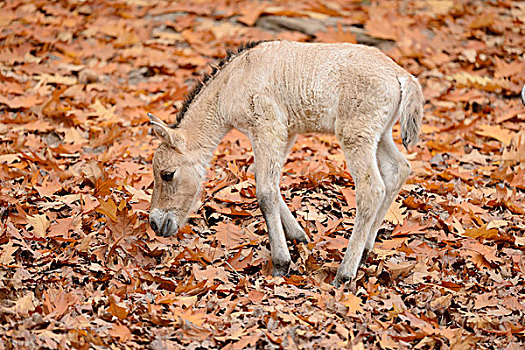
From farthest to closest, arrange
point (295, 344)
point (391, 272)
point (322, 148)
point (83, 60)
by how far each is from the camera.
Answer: point (83, 60) → point (322, 148) → point (391, 272) → point (295, 344)

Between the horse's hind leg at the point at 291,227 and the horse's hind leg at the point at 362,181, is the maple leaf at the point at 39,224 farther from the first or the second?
the horse's hind leg at the point at 362,181

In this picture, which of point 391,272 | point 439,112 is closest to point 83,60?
point 439,112

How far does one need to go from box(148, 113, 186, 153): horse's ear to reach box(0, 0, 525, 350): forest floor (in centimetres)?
81

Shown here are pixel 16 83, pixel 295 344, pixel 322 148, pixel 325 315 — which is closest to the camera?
pixel 295 344

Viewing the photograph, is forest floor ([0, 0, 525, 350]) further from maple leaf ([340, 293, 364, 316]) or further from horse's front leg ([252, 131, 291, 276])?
horse's front leg ([252, 131, 291, 276])

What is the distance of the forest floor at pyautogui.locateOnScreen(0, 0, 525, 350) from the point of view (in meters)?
4.72

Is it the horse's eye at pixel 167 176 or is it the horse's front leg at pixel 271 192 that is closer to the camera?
the horse's front leg at pixel 271 192

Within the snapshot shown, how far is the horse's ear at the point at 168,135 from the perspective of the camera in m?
5.70

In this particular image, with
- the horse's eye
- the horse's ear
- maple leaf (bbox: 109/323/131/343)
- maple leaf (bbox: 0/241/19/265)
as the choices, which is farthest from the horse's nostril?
maple leaf (bbox: 109/323/131/343)

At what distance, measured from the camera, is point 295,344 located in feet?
14.8

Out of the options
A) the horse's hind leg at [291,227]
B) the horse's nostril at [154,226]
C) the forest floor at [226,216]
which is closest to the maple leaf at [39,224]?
the forest floor at [226,216]

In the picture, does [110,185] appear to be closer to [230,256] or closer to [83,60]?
[230,256]

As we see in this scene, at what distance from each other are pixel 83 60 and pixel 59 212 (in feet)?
19.3

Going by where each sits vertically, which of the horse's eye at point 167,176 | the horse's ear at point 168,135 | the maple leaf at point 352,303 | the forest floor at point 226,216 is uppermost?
the horse's ear at point 168,135
